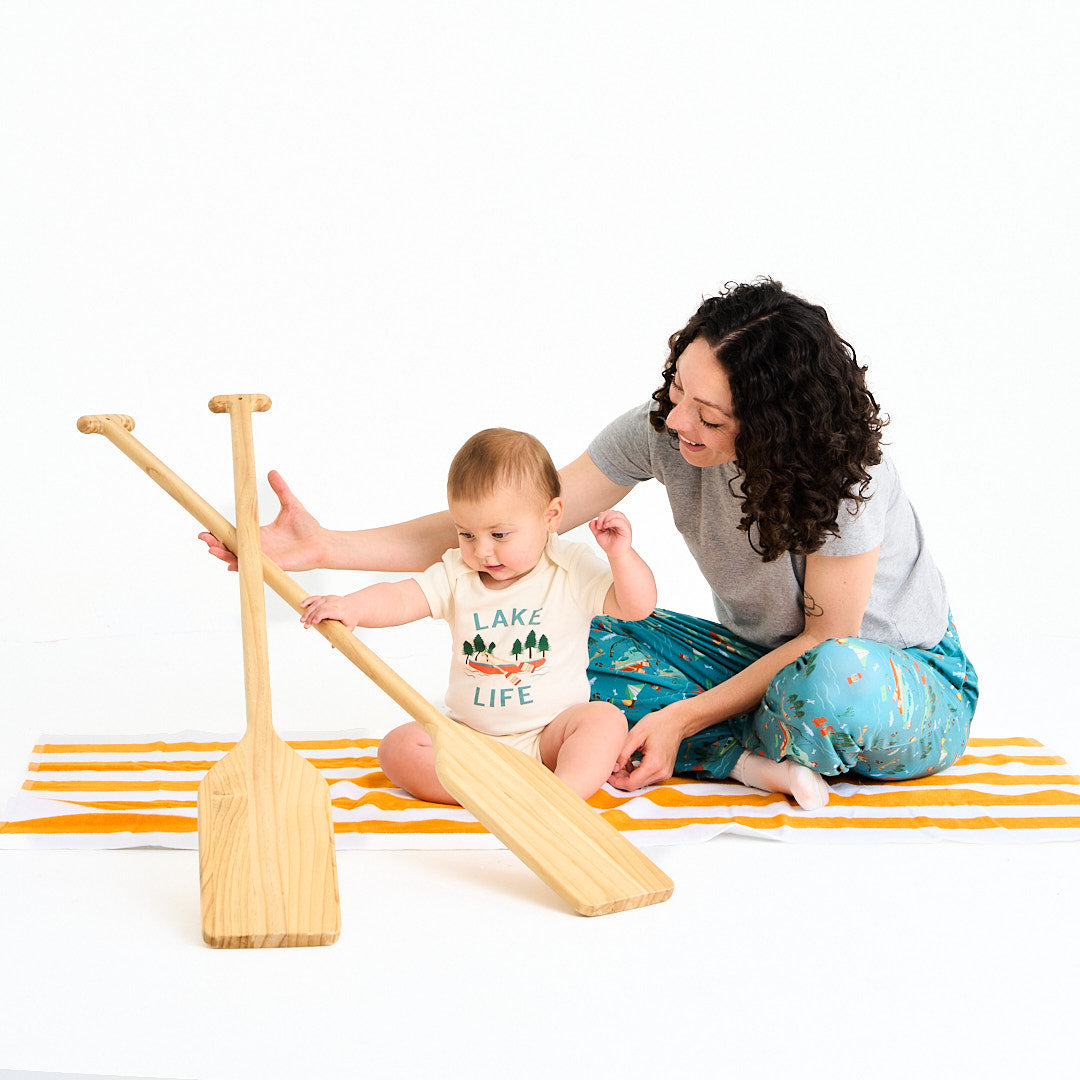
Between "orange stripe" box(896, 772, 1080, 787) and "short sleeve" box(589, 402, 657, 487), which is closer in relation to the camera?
"orange stripe" box(896, 772, 1080, 787)

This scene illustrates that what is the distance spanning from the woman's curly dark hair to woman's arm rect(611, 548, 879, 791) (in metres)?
0.09

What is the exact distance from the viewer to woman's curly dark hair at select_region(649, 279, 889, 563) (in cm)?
193

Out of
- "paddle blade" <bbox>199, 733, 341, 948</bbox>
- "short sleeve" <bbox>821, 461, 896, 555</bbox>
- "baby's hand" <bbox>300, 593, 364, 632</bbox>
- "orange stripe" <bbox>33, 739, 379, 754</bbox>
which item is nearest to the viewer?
"paddle blade" <bbox>199, 733, 341, 948</bbox>

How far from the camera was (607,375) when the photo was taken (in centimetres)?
337

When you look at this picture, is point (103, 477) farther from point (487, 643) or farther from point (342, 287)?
point (487, 643)

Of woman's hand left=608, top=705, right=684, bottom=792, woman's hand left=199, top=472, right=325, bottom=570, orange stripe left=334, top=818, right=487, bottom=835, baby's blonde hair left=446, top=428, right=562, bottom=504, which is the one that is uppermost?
baby's blonde hair left=446, top=428, right=562, bottom=504

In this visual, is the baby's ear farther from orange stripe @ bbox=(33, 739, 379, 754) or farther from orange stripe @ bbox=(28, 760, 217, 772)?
orange stripe @ bbox=(28, 760, 217, 772)

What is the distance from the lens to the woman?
6.44 ft

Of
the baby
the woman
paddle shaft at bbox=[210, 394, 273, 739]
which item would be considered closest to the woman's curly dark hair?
the woman

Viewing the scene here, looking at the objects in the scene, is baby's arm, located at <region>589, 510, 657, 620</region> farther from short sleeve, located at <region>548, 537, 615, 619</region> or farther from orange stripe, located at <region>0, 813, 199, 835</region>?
orange stripe, located at <region>0, 813, 199, 835</region>

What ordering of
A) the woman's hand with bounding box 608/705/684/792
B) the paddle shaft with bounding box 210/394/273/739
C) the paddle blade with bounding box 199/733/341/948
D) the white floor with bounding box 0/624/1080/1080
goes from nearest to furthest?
the white floor with bounding box 0/624/1080/1080 < the paddle blade with bounding box 199/733/341/948 < the paddle shaft with bounding box 210/394/273/739 < the woman's hand with bounding box 608/705/684/792

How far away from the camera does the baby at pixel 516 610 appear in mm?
2031

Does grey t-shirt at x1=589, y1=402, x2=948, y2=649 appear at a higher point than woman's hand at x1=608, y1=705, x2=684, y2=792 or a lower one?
higher

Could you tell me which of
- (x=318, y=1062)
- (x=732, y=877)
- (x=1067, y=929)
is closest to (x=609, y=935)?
(x=732, y=877)
